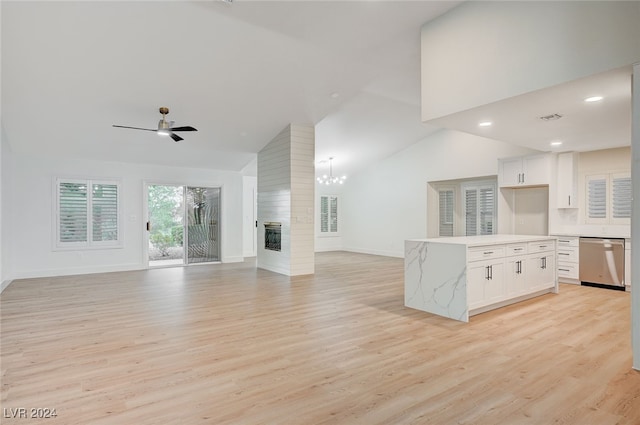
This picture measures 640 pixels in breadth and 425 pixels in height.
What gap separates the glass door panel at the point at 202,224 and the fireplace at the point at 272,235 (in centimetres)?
200

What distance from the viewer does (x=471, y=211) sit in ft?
30.6

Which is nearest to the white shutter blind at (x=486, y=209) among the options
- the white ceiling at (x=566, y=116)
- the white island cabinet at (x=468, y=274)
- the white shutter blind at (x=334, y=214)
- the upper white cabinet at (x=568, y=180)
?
the upper white cabinet at (x=568, y=180)

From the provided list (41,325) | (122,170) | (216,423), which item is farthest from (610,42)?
(122,170)

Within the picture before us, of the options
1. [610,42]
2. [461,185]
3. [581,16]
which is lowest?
[461,185]

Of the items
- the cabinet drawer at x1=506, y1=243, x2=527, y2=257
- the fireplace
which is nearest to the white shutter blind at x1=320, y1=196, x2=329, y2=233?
the fireplace

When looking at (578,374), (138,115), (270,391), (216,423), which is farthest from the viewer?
(138,115)

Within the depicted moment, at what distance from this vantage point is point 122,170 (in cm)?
825

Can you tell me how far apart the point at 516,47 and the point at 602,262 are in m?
4.65

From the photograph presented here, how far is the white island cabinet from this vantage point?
420cm

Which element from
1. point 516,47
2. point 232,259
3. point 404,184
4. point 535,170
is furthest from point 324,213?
point 516,47

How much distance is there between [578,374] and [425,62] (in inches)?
145

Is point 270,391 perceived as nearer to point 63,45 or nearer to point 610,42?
point 610,42

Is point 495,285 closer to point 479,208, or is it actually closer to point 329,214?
point 479,208

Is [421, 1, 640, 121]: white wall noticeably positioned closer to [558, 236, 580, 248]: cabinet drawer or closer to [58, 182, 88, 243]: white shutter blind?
[558, 236, 580, 248]: cabinet drawer
